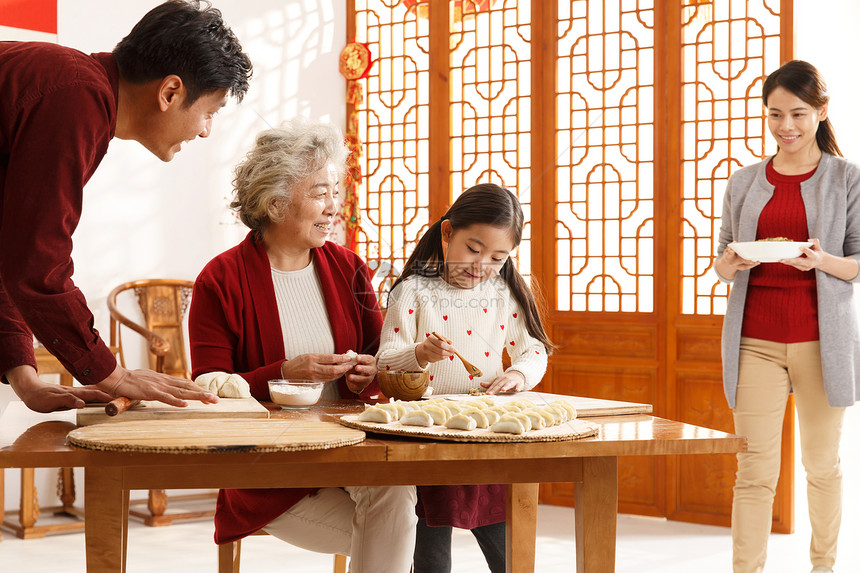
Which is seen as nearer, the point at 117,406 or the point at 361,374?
the point at 117,406

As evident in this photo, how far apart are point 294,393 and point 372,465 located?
41 centimetres

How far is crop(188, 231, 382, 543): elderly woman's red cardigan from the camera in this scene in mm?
1907

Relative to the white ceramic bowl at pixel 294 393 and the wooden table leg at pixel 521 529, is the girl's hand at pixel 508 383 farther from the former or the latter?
the white ceramic bowl at pixel 294 393

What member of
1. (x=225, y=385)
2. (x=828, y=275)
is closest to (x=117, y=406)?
(x=225, y=385)

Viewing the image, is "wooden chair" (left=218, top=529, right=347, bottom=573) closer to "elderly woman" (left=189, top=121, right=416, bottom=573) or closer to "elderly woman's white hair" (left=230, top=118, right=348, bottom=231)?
"elderly woman" (left=189, top=121, right=416, bottom=573)

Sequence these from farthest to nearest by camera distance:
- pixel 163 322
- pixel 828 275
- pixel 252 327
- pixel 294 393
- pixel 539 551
Result: pixel 163 322, pixel 539 551, pixel 828 275, pixel 252 327, pixel 294 393

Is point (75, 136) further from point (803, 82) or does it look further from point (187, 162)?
point (187, 162)

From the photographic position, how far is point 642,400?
13.1 ft

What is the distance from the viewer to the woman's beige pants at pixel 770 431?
2795mm

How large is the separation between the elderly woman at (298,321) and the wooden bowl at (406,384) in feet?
0.43

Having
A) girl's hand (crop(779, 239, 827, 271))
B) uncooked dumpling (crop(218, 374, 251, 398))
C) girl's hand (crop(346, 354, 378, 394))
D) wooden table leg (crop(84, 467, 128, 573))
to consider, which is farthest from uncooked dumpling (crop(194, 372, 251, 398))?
girl's hand (crop(779, 239, 827, 271))

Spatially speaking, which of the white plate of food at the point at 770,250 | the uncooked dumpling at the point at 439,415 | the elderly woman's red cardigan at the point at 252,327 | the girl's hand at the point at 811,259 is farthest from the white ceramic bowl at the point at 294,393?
the girl's hand at the point at 811,259

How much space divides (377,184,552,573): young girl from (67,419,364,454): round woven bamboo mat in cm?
59

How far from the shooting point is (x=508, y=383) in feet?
6.49
